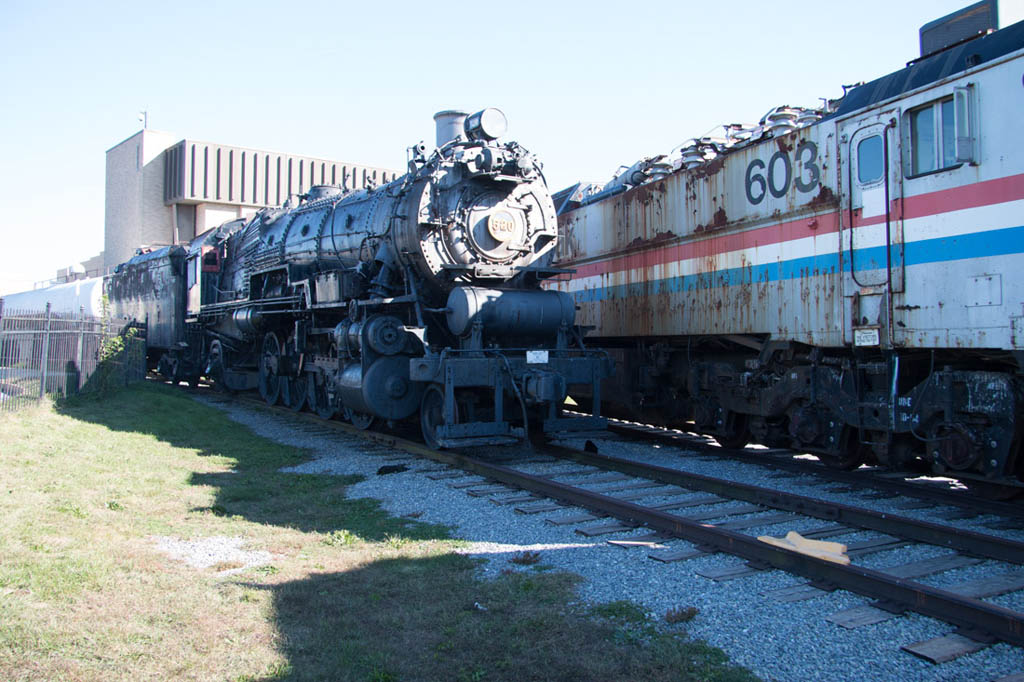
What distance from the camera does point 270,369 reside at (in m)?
15.8

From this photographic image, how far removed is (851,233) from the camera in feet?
27.1

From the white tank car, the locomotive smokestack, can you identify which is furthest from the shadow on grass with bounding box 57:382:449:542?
the white tank car

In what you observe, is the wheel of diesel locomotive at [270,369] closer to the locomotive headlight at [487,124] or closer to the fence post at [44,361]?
the fence post at [44,361]

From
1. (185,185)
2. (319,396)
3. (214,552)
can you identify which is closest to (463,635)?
(214,552)

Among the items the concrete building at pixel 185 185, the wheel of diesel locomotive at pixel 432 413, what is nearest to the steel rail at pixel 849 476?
the wheel of diesel locomotive at pixel 432 413

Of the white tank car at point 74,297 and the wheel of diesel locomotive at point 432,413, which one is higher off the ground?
the white tank car at point 74,297

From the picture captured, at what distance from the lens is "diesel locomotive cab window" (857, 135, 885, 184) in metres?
7.97

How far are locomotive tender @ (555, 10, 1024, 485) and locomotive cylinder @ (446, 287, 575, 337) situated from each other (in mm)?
1995

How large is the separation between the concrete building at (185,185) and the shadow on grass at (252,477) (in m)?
26.9

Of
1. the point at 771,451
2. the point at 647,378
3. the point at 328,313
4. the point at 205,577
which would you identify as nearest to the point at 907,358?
the point at 771,451

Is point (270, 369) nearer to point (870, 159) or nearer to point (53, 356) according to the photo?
point (53, 356)

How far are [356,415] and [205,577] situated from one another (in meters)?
7.16

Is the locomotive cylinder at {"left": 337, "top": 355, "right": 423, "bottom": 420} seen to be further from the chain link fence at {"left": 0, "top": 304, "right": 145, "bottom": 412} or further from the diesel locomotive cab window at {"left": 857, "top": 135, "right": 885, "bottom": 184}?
the chain link fence at {"left": 0, "top": 304, "right": 145, "bottom": 412}

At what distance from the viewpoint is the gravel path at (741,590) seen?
3.89 m
